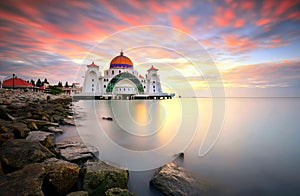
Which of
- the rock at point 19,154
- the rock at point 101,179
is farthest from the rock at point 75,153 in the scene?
the rock at point 101,179

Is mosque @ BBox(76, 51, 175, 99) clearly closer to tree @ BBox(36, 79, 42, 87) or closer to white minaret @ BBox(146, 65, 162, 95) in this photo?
white minaret @ BBox(146, 65, 162, 95)

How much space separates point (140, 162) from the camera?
3.09 m

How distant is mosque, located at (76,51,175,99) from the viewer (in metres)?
38.3

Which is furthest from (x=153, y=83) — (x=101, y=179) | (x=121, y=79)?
(x=101, y=179)

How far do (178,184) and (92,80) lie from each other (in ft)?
130

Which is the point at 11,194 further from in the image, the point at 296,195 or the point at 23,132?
the point at 296,195

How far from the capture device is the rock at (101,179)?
1832mm

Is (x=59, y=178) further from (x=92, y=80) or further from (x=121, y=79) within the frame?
(x=92, y=80)

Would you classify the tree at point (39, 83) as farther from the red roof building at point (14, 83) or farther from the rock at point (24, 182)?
the rock at point (24, 182)

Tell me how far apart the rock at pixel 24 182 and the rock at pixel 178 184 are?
4.55ft

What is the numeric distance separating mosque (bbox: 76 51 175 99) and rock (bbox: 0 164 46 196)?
36.4 m

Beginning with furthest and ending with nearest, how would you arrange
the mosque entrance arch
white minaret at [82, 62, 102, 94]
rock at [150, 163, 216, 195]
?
the mosque entrance arch, white minaret at [82, 62, 102, 94], rock at [150, 163, 216, 195]

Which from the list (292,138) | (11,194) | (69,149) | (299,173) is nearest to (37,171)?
(11,194)

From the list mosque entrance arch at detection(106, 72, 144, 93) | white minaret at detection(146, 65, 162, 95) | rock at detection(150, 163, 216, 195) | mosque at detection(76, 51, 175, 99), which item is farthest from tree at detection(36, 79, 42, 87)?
rock at detection(150, 163, 216, 195)
